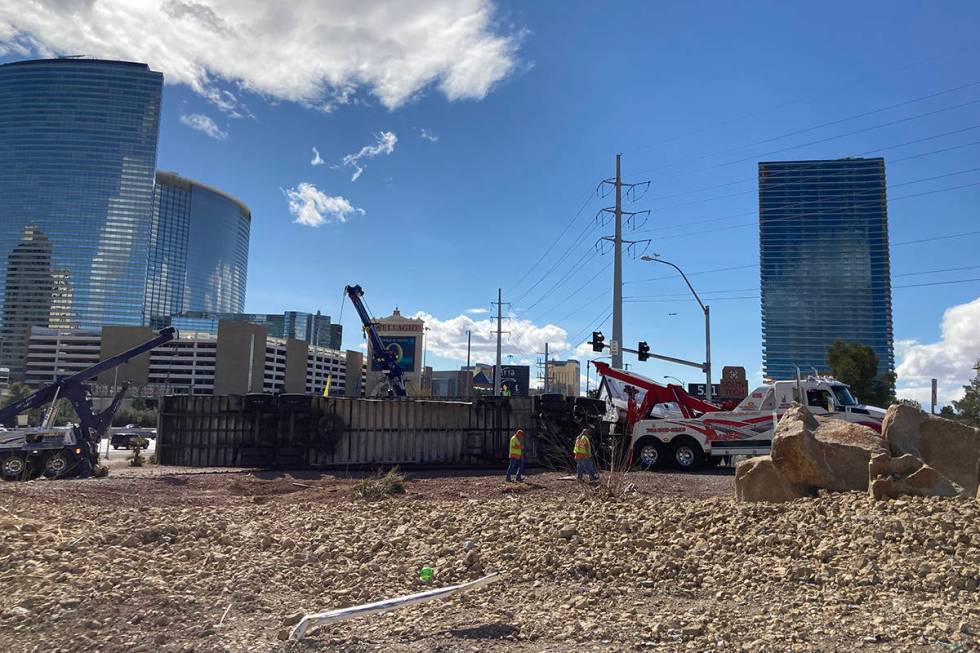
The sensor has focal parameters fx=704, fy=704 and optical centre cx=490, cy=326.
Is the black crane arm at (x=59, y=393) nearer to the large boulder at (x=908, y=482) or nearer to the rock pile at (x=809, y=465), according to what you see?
the rock pile at (x=809, y=465)

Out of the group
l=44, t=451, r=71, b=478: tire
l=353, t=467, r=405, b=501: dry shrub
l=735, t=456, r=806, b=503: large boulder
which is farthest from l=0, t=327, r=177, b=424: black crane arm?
l=735, t=456, r=806, b=503: large boulder

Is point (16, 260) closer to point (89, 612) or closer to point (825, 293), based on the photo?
point (825, 293)

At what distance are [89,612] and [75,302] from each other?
190978 millimetres

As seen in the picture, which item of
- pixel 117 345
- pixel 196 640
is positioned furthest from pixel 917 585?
pixel 117 345

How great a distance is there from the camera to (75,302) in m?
172

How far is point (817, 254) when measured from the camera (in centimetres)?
6981

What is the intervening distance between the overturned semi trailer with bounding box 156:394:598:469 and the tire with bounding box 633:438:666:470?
2.91 metres

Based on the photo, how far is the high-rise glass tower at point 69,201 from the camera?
170375mm

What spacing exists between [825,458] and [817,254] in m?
65.3

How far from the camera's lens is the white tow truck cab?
69.5ft

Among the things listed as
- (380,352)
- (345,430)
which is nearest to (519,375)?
(380,352)

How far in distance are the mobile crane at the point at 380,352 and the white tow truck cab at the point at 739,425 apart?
23.5m

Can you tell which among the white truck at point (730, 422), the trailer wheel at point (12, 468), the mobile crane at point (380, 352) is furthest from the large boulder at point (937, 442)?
the mobile crane at point (380, 352)

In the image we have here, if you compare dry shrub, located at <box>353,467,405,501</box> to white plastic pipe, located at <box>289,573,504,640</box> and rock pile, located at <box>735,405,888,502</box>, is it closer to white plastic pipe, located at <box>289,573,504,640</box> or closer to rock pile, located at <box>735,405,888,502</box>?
white plastic pipe, located at <box>289,573,504,640</box>
